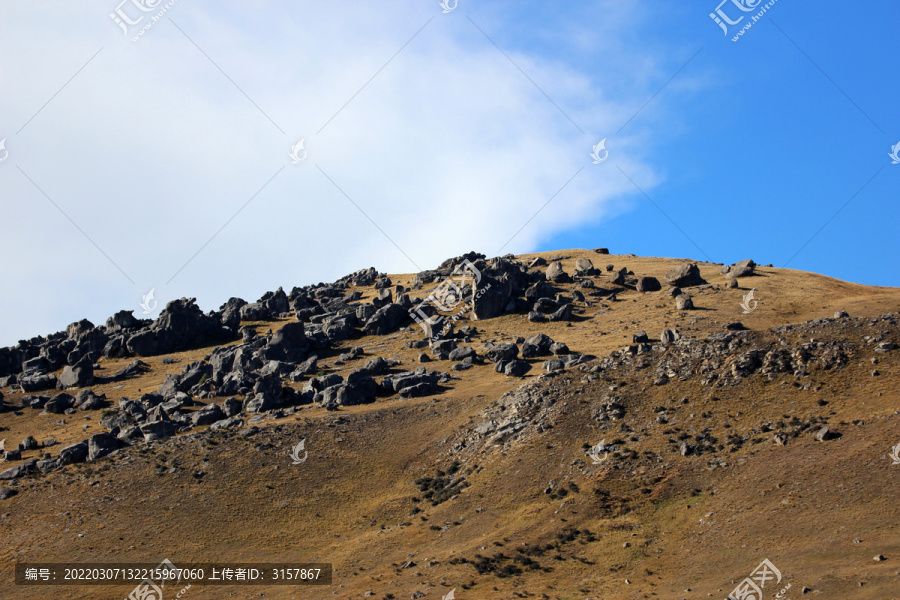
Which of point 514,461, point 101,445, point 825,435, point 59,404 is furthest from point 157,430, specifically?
point 825,435

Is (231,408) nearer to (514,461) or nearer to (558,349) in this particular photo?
(514,461)

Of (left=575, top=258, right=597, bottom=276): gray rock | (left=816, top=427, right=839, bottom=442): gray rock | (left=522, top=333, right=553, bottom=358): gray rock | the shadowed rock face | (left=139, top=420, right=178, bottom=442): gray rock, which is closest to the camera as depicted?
(left=816, top=427, right=839, bottom=442): gray rock

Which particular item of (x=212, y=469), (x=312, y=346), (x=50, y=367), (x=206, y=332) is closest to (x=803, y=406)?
(x=212, y=469)

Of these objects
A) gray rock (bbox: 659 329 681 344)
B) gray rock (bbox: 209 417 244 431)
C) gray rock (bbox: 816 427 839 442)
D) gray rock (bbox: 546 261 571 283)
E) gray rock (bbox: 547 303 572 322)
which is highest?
gray rock (bbox: 546 261 571 283)

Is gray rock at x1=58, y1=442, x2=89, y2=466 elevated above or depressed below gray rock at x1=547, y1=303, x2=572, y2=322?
below

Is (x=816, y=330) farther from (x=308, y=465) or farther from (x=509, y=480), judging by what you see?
(x=308, y=465)

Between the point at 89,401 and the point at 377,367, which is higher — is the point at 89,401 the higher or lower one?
the higher one

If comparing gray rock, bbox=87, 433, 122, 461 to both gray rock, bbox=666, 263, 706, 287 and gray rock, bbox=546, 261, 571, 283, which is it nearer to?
gray rock, bbox=546, 261, 571, 283

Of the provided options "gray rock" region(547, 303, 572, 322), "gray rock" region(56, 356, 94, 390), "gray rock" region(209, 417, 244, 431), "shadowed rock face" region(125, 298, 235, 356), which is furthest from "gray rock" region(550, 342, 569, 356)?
"gray rock" region(56, 356, 94, 390)

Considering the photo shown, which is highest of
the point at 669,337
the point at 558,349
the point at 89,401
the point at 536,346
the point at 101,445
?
the point at 89,401

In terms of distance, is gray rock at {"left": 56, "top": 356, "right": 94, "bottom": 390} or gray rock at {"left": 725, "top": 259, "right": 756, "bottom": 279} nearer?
gray rock at {"left": 56, "top": 356, "right": 94, "bottom": 390}

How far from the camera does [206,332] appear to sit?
112812 millimetres

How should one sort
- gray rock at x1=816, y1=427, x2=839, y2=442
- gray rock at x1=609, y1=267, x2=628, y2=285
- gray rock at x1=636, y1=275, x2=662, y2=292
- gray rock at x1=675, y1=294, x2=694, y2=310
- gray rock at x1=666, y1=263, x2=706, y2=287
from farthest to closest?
gray rock at x1=609, y1=267, x2=628, y2=285 → gray rock at x1=636, y1=275, x2=662, y2=292 → gray rock at x1=666, y1=263, x2=706, y2=287 → gray rock at x1=675, y1=294, x2=694, y2=310 → gray rock at x1=816, y1=427, x2=839, y2=442

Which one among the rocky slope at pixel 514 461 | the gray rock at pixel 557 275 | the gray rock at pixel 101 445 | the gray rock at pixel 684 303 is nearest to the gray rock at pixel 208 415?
the rocky slope at pixel 514 461
